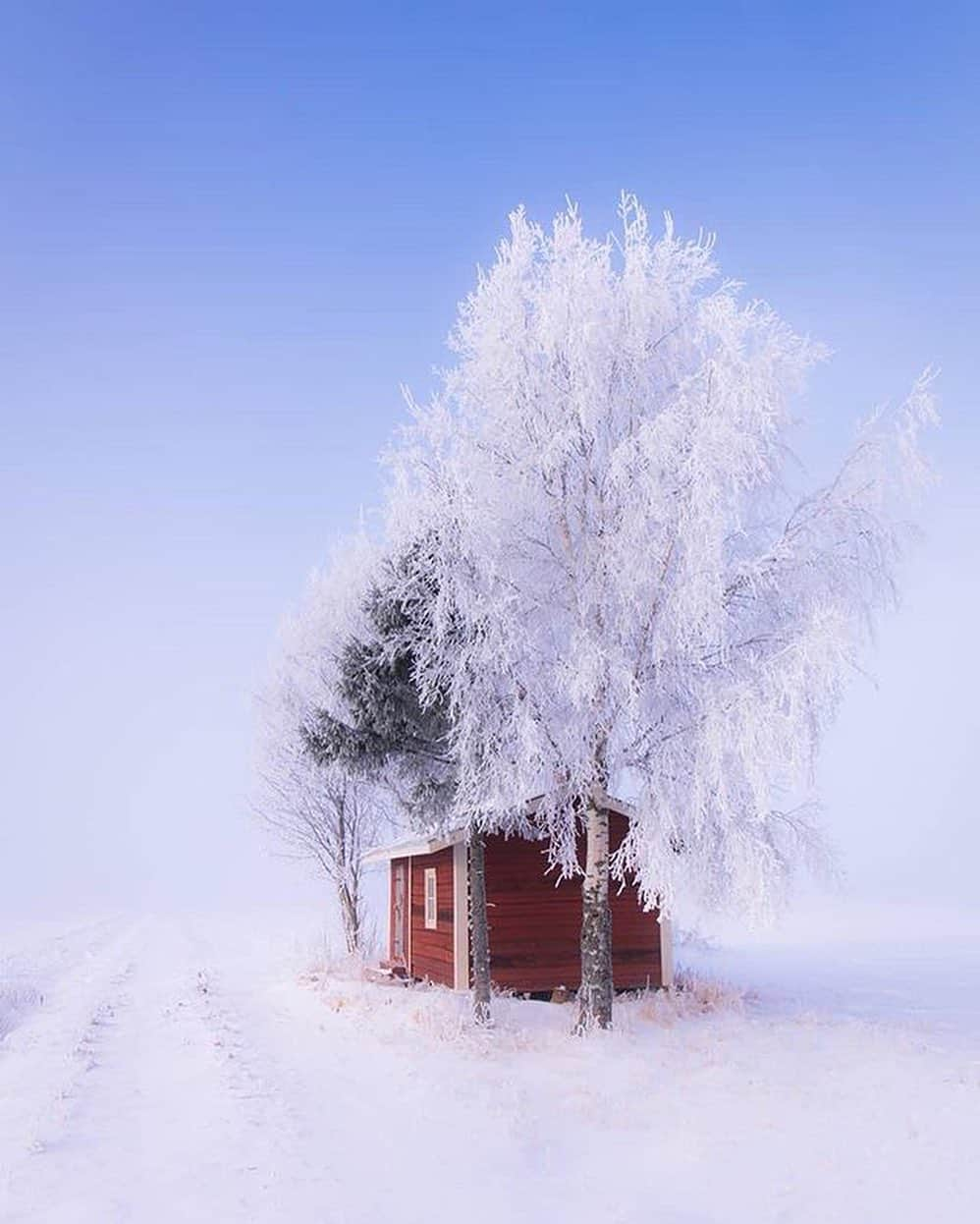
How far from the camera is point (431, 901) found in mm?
23438

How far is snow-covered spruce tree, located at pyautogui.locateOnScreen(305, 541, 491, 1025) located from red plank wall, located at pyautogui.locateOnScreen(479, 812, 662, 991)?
3132 mm

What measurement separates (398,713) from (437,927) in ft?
26.1

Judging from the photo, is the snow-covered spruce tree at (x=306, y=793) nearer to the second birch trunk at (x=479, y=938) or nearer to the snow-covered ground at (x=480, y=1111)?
the second birch trunk at (x=479, y=938)

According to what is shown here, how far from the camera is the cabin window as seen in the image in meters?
23.0

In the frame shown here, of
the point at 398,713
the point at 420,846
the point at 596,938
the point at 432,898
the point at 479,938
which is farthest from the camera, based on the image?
the point at 432,898

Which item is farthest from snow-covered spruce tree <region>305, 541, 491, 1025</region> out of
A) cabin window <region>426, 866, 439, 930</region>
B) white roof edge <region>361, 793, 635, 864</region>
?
cabin window <region>426, 866, 439, 930</region>

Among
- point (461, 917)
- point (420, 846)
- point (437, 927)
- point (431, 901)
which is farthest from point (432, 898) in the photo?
point (461, 917)

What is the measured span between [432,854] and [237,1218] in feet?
52.8

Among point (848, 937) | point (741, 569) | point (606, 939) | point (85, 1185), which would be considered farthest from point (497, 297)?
point (848, 937)

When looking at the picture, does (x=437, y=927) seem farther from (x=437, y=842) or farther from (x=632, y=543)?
(x=632, y=543)

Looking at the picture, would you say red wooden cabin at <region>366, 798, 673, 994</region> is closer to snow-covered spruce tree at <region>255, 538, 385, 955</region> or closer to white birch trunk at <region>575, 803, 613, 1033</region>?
white birch trunk at <region>575, 803, 613, 1033</region>

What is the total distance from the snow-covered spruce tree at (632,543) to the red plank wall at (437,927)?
6136 mm

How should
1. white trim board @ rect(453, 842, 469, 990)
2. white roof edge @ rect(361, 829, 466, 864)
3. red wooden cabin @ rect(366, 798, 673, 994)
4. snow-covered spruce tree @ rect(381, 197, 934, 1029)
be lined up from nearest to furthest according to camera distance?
1. snow-covered spruce tree @ rect(381, 197, 934, 1029)
2. white roof edge @ rect(361, 829, 466, 864)
3. white trim board @ rect(453, 842, 469, 990)
4. red wooden cabin @ rect(366, 798, 673, 994)

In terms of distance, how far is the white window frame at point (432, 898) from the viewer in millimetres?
22955
